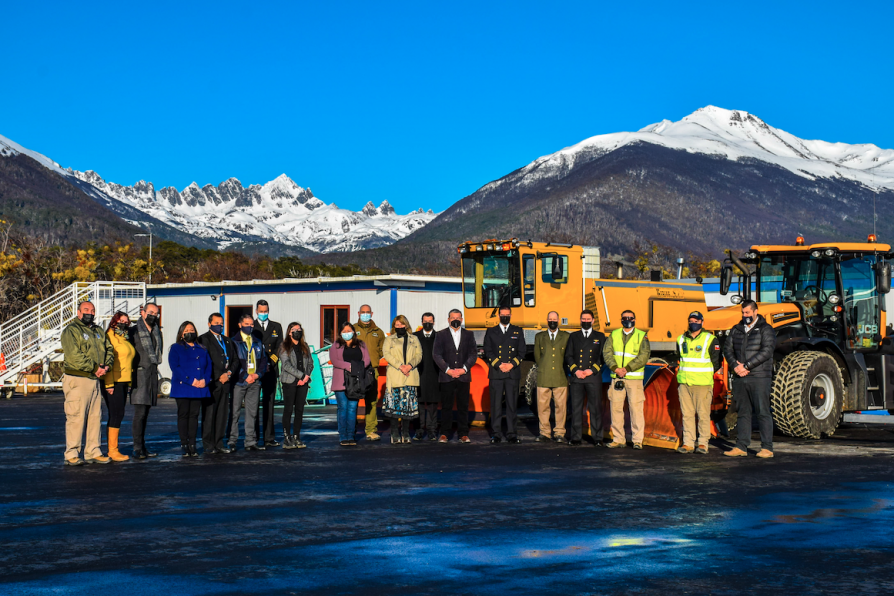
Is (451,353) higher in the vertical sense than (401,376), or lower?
higher

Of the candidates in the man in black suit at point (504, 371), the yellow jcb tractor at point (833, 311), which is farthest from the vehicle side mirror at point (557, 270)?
the man in black suit at point (504, 371)

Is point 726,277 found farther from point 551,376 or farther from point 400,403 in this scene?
point 400,403

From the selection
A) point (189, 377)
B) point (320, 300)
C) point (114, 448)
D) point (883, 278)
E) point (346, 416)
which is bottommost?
point (114, 448)

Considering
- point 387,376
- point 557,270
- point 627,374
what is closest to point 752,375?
point 627,374

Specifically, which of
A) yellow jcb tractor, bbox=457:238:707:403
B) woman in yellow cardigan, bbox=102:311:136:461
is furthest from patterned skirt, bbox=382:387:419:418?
yellow jcb tractor, bbox=457:238:707:403

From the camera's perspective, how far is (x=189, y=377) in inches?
539

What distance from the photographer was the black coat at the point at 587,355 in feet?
50.6

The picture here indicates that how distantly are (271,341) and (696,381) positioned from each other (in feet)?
20.1

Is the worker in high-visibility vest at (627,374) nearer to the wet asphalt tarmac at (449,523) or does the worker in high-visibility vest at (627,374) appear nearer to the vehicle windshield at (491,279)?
the wet asphalt tarmac at (449,523)

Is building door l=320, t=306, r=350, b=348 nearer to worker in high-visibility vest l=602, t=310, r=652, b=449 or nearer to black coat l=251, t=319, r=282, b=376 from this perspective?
black coat l=251, t=319, r=282, b=376

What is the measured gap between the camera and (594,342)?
1545cm

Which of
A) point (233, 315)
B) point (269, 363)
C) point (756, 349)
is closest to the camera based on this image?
point (756, 349)

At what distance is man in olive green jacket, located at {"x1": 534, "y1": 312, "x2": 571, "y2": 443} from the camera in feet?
52.3

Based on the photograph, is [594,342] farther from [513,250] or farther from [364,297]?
[364,297]
